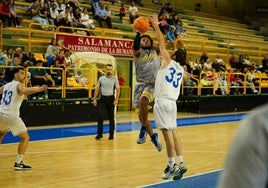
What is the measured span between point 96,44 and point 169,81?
12.2 m

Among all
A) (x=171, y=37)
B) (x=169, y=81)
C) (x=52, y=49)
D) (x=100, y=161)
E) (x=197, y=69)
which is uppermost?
(x=171, y=37)

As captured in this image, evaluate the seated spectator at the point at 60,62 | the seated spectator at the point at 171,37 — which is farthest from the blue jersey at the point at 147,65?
the seated spectator at the point at 171,37

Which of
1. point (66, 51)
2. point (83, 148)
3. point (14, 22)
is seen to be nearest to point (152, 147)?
point (83, 148)

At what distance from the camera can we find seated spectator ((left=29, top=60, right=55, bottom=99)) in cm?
1462

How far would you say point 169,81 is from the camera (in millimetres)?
6820

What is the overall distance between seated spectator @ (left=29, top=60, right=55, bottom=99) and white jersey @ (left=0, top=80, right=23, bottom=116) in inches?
266

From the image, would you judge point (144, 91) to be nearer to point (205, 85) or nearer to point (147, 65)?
point (147, 65)

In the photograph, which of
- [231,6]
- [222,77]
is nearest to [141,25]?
[222,77]

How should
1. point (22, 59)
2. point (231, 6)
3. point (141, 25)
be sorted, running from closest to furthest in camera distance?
1. point (141, 25)
2. point (22, 59)
3. point (231, 6)

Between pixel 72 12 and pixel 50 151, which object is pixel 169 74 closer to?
pixel 50 151

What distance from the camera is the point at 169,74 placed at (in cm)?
682

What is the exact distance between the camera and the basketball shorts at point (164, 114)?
22.2 ft

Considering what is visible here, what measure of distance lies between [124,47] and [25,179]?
43.3 ft

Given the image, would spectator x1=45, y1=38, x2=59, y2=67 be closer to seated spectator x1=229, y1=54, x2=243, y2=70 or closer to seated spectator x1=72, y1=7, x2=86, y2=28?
seated spectator x1=72, y1=7, x2=86, y2=28
